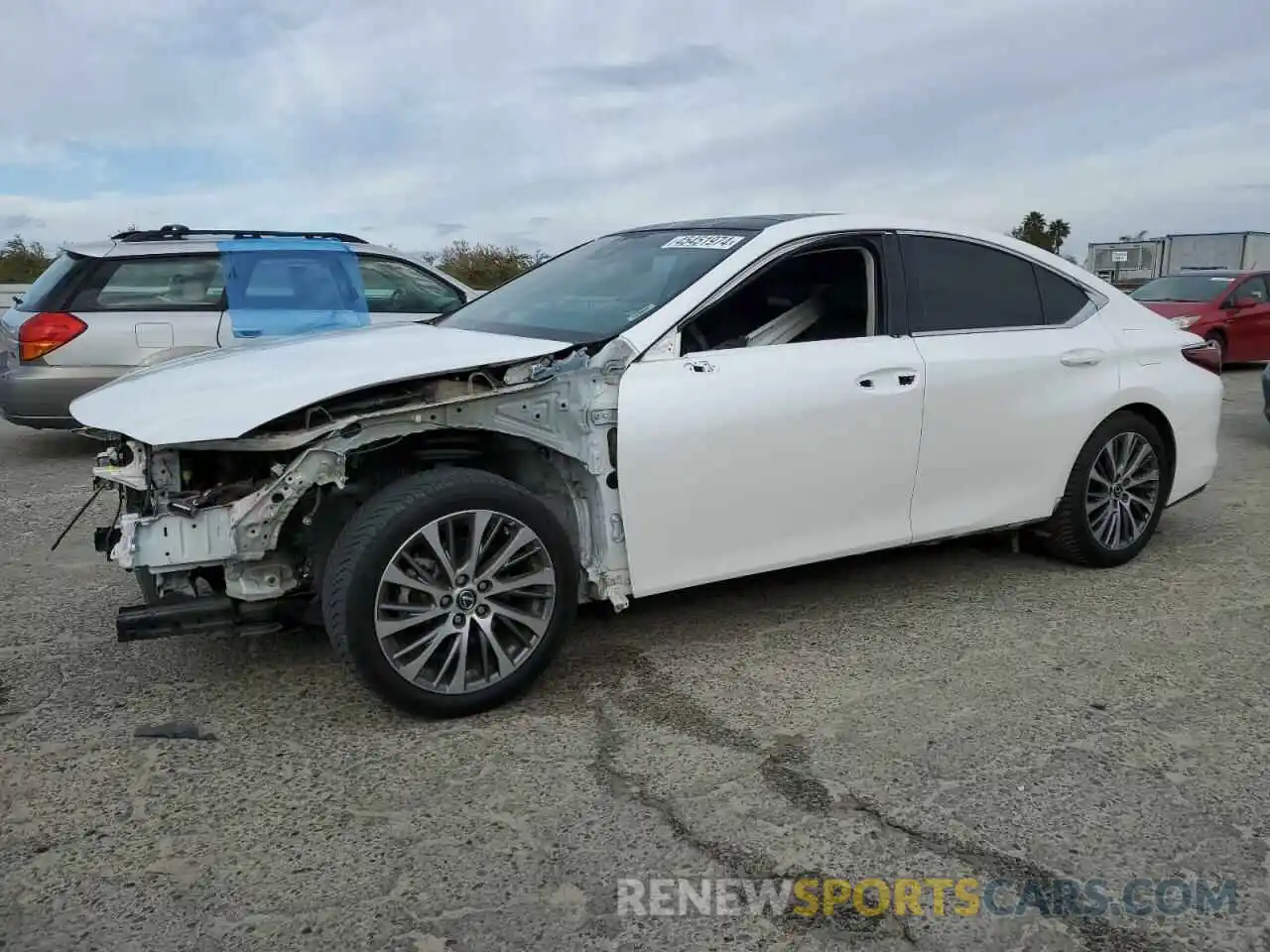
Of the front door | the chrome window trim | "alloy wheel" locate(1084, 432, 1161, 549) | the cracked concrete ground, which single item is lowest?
the cracked concrete ground

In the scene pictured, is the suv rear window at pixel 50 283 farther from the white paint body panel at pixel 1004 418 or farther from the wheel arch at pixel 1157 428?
the wheel arch at pixel 1157 428

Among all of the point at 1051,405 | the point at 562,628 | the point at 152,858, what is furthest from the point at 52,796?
the point at 1051,405

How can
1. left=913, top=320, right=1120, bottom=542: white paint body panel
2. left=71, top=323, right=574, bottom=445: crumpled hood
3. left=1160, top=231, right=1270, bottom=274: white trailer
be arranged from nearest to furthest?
left=71, top=323, right=574, bottom=445: crumpled hood < left=913, top=320, right=1120, bottom=542: white paint body panel < left=1160, top=231, right=1270, bottom=274: white trailer

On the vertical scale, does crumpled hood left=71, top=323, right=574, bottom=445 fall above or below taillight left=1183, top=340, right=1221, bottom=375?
above

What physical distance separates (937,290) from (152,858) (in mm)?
3510

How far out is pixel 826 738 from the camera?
3295mm

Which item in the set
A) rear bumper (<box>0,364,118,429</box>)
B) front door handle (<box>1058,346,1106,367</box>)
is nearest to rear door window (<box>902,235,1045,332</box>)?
front door handle (<box>1058,346,1106,367</box>)

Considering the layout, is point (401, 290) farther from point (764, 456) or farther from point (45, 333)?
point (764, 456)

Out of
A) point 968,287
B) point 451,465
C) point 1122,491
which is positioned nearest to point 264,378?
point 451,465

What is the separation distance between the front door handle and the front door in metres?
0.92

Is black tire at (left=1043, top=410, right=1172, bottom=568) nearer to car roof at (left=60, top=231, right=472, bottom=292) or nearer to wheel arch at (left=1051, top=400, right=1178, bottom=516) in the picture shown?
wheel arch at (left=1051, top=400, right=1178, bottom=516)

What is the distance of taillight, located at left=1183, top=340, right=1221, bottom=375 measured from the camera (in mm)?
5176

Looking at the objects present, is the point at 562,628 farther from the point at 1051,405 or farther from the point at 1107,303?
the point at 1107,303

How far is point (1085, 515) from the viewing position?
4828 mm
